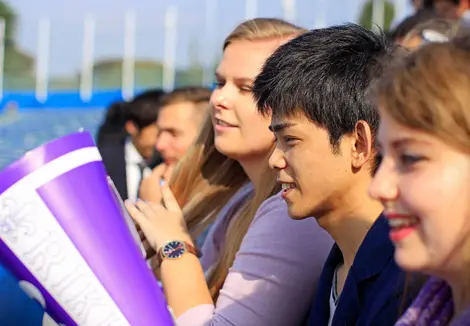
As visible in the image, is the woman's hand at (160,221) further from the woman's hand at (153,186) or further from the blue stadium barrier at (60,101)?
the blue stadium barrier at (60,101)

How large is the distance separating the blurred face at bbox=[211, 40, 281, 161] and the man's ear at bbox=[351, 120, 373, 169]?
574 mm

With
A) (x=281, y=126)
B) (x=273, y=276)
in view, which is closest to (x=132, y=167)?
(x=273, y=276)

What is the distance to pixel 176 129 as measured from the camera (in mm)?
4797

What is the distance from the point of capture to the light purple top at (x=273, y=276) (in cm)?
232

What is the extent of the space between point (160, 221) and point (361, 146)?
0.79 m

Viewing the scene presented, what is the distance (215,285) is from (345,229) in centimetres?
68

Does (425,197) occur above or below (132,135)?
above

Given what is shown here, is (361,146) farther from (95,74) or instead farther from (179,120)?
(95,74)

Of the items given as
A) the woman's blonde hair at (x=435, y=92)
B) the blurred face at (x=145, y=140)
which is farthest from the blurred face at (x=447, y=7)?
the woman's blonde hair at (x=435, y=92)

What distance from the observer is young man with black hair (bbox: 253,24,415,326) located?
2111 mm

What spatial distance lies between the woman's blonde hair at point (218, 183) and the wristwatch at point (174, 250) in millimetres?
175

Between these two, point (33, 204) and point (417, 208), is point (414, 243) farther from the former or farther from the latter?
point (33, 204)

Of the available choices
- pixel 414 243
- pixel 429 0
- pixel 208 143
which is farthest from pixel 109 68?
pixel 414 243

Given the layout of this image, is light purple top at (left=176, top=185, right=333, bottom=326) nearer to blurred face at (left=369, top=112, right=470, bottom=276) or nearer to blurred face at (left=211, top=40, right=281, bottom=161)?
blurred face at (left=211, top=40, right=281, bottom=161)
